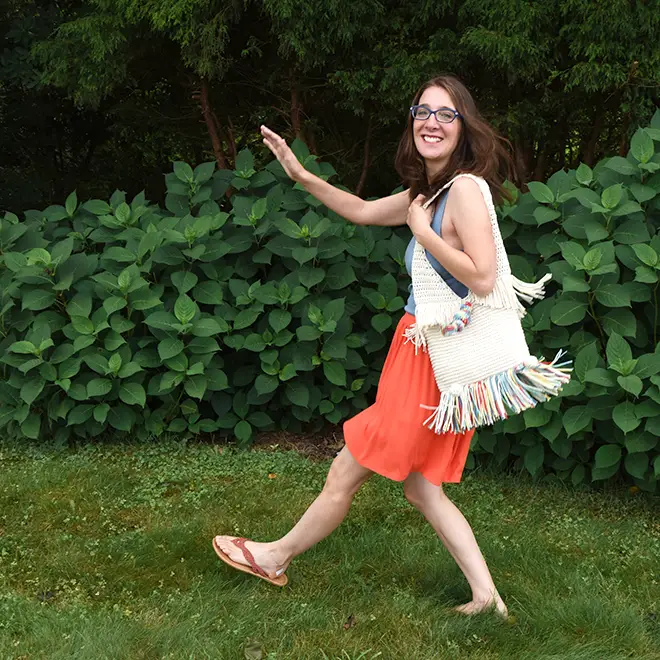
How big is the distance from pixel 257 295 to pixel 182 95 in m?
3.42

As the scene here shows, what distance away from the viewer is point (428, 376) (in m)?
2.93

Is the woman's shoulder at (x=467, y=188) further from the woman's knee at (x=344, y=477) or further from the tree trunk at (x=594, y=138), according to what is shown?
→ the tree trunk at (x=594, y=138)

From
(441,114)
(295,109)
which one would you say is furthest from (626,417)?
(295,109)

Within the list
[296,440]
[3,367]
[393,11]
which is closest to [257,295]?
[296,440]

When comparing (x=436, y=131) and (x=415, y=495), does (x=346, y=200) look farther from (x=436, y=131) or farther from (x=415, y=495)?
(x=415, y=495)

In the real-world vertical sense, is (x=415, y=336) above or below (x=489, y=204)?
below

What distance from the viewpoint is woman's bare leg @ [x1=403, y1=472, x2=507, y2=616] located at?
120 inches

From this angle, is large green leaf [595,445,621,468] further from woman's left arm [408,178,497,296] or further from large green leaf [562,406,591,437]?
woman's left arm [408,178,497,296]

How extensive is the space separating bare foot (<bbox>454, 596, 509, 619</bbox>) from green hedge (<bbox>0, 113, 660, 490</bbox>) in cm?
119

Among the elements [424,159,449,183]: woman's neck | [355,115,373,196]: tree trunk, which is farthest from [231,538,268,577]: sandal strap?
[355,115,373,196]: tree trunk

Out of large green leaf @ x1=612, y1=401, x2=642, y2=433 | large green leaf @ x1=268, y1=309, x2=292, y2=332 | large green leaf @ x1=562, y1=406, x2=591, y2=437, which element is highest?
large green leaf @ x1=268, y1=309, x2=292, y2=332

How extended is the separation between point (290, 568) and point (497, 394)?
123cm

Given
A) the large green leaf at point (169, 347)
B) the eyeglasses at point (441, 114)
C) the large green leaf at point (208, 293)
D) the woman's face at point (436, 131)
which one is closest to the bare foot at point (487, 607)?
the woman's face at point (436, 131)

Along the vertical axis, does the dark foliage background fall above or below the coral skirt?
above
